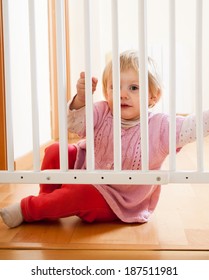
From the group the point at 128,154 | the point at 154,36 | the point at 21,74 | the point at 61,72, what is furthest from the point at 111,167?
the point at 154,36

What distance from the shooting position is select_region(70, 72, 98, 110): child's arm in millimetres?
882

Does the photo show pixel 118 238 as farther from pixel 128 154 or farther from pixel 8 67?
pixel 8 67

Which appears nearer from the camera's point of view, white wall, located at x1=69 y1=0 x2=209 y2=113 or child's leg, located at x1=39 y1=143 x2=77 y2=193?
child's leg, located at x1=39 y1=143 x2=77 y2=193

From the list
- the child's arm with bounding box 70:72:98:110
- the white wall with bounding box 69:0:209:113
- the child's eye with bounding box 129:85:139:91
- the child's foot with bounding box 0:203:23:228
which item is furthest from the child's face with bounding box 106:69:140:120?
the white wall with bounding box 69:0:209:113

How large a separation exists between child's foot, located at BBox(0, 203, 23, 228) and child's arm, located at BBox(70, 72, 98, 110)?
263 mm

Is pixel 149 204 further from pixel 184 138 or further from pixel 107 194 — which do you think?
pixel 184 138

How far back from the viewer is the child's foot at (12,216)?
3.07 feet

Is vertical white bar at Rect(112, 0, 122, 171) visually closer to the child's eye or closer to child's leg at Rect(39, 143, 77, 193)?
the child's eye

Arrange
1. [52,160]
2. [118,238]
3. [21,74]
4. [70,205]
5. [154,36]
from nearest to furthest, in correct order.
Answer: [118,238] < [70,205] < [52,160] < [21,74] < [154,36]

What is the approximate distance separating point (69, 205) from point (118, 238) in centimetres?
16

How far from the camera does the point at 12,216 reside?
0.94m

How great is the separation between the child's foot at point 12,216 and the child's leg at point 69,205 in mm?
12

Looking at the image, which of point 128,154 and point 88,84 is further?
point 128,154

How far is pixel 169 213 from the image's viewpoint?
1057 mm
